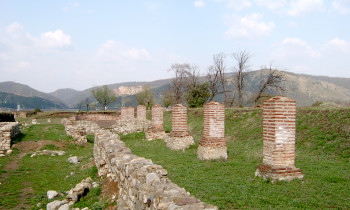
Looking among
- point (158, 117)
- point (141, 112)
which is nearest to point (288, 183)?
point (158, 117)

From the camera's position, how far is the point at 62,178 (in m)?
9.23

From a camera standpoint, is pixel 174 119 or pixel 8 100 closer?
pixel 174 119

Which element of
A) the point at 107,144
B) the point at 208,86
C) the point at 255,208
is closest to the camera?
the point at 255,208

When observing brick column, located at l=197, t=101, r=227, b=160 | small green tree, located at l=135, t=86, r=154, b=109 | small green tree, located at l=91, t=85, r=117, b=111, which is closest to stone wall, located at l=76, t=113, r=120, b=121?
small green tree, located at l=135, t=86, r=154, b=109

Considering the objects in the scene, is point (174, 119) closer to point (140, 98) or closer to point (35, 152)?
point (35, 152)

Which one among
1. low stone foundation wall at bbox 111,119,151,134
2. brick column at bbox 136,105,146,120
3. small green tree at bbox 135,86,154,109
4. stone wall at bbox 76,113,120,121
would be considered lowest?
stone wall at bbox 76,113,120,121

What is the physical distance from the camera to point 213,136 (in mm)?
9383

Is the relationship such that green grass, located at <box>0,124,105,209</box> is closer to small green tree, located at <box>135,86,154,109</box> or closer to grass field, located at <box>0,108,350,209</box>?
grass field, located at <box>0,108,350,209</box>

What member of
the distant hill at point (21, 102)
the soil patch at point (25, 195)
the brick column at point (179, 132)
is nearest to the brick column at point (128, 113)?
the brick column at point (179, 132)

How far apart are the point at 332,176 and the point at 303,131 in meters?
7.02

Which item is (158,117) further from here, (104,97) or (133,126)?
(104,97)

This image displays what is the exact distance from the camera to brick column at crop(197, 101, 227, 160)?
30.1 feet

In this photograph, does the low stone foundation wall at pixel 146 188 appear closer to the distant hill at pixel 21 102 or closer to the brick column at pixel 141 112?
the brick column at pixel 141 112

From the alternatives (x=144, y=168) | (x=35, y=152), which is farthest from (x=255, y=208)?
(x=35, y=152)
